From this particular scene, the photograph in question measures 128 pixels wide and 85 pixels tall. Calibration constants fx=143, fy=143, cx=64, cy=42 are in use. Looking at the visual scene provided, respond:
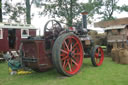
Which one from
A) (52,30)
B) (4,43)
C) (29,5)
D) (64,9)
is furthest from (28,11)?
(52,30)

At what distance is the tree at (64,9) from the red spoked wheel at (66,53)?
10.4 meters

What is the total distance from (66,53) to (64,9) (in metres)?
11.8

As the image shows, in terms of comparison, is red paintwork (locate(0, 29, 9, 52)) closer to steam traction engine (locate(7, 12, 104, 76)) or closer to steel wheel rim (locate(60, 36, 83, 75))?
steam traction engine (locate(7, 12, 104, 76))

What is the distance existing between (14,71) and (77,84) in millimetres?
2474

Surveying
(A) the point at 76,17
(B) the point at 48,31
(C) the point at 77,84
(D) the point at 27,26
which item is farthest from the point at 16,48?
(A) the point at 76,17

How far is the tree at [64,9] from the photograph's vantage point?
15.2 meters

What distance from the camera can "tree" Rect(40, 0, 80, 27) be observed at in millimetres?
15180

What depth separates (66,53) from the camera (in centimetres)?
434

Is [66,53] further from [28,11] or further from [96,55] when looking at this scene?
[28,11]

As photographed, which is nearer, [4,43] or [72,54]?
[72,54]

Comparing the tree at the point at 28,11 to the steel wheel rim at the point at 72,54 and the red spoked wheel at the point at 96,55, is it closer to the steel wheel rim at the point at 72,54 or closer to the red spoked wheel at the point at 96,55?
the red spoked wheel at the point at 96,55

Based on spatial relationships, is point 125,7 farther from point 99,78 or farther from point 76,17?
point 99,78

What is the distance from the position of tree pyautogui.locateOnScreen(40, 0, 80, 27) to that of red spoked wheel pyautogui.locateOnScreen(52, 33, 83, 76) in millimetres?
10369

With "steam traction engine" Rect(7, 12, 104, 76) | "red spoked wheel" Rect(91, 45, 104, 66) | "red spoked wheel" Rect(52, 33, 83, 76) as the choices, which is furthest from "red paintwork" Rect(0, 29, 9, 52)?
"red spoked wheel" Rect(91, 45, 104, 66)
